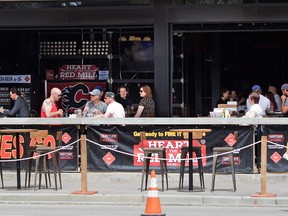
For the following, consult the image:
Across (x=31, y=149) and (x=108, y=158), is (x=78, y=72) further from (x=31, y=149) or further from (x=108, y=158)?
(x=31, y=149)

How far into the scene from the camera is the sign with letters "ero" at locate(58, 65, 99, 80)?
926 inches

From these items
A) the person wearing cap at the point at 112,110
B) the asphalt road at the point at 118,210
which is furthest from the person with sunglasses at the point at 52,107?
the asphalt road at the point at 118,210

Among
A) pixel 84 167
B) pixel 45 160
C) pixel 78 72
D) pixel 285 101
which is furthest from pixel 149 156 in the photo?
pixel 78 72

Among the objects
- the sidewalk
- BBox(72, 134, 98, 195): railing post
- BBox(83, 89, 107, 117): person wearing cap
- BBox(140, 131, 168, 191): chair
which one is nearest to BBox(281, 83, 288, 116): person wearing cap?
the sidewalk

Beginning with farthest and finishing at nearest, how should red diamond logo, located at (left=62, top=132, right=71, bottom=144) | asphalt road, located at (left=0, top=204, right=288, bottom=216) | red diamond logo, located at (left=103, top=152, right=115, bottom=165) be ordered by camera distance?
red diamond logo, located at (left=62, top=132, right=71, bottom=144) → red diamond logo, located at (left=103, top=152, right=115, bottom=165) → asphalt road, located at (left=0, top=204, right=288, bottom=216)

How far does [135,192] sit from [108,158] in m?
2.27

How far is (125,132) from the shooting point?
1814cm

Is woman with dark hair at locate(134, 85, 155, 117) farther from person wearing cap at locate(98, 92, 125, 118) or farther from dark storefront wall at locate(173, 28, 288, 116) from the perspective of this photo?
dark storefront wall at locate(173, 28, 288, 116)

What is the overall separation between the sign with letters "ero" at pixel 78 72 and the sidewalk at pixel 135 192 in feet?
18.3

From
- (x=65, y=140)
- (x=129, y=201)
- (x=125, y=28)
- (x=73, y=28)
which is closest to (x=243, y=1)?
(x=125, y=28)

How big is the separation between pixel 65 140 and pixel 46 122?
0.61m

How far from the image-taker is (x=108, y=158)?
1825cm

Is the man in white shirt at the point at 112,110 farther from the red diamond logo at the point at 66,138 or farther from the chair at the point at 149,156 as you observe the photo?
the chair at the point at 149,156

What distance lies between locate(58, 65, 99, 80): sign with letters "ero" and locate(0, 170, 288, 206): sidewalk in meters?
5.59
